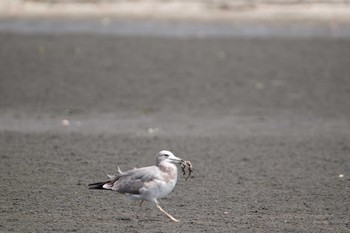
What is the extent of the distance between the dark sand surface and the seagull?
285mm

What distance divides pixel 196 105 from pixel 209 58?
141 inches

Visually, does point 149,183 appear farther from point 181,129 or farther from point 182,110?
point 182,110

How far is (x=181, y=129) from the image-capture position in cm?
1348

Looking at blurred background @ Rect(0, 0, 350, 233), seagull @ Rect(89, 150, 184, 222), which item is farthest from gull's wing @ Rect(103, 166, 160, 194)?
blurred background @ Rect(0, 0, 350, 233)

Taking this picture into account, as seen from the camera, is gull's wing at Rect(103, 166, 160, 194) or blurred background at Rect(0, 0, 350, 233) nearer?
gull's wing at Rect(103, 166, 160, 194)

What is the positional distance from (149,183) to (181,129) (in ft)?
17.2

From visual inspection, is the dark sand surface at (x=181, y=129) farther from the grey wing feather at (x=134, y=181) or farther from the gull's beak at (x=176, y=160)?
the gull's beak at (x=176, y=160)

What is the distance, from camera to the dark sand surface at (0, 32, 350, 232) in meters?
8.79

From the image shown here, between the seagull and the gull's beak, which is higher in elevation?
the gull's beak

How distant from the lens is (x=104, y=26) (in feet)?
73.9

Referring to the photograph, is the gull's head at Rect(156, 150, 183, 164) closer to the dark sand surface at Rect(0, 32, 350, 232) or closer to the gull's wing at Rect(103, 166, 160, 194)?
the gull's wing at Rect(103, 166, 160, 194)

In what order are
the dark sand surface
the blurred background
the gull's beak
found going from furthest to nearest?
the blurred background, the dark sand surface, the gull's beak

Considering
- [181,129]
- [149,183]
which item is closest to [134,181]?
[149,183]

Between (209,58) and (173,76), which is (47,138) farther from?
(209,58)
